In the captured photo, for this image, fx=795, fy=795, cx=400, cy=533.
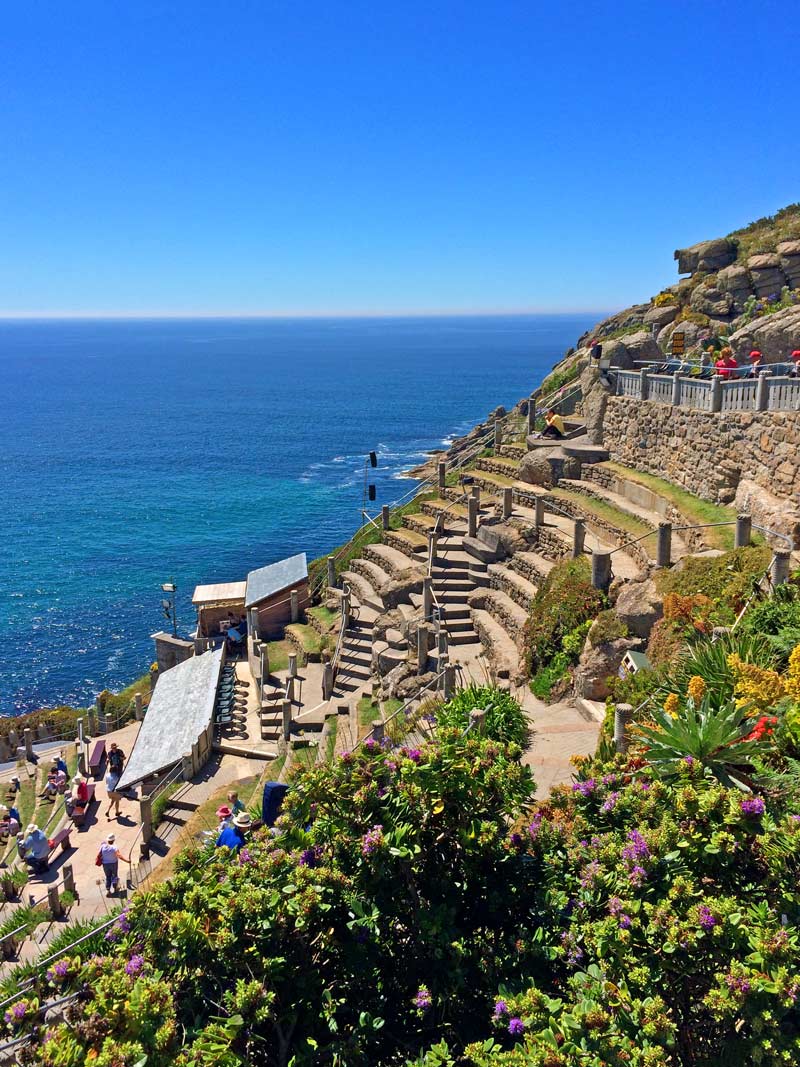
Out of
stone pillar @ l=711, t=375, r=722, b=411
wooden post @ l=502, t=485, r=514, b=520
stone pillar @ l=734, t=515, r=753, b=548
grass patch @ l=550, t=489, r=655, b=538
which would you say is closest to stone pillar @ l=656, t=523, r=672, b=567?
stone pillar @ l=734, t=515, r=753, b=548

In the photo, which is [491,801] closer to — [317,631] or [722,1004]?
[722,1004]

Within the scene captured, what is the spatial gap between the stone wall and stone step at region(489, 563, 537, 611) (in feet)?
17.2

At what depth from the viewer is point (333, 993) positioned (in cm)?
719

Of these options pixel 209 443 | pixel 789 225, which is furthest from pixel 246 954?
pixel 209 443

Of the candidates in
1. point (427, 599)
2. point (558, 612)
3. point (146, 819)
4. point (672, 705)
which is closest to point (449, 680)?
point (558, 612)

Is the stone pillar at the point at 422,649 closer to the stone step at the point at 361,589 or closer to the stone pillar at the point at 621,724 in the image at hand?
the stone step at the point at 361,589

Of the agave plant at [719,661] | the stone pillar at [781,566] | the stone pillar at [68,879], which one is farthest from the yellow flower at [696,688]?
the stone pillar at [68,879]

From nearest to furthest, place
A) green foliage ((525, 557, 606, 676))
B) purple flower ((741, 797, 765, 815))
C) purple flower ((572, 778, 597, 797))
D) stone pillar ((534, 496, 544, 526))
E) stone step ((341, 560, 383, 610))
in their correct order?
purple flower ((741, 797, 765, 815)) → purple flower ((572, 778, 597, 797)) → green foliage ((525, 557, 606, 676)) → stone pillar ((534, 496, 544, 526)) → stone step ((341, 560, 383, 610))

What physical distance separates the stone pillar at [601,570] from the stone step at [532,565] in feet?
8.88

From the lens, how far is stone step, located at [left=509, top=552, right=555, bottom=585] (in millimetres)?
21594

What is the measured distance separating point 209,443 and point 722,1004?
94873 millimetres

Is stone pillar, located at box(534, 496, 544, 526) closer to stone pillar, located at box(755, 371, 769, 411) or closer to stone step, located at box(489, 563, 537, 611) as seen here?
stone step, located at box(489, 563, 537, 611)

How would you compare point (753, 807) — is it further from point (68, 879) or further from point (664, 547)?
→ point (68, 879)

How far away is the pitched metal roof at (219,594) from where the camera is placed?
102 feet
